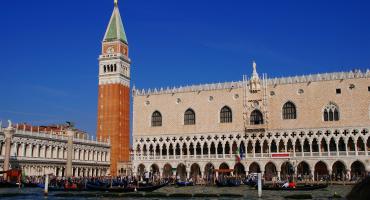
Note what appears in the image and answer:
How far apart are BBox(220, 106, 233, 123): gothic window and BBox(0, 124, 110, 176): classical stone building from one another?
21063 mm

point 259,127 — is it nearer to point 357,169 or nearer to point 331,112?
point 331,112

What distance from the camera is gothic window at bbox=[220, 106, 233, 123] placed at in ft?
169

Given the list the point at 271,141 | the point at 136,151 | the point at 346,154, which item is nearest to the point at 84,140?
the point at 136,151

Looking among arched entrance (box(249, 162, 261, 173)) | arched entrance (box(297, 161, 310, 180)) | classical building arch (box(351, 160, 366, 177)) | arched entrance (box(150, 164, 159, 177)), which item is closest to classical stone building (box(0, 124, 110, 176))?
arched entrance (box(150, 164, 159, 177))

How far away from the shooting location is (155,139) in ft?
181

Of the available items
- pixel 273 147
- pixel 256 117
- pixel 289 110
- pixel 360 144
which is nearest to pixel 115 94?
pixel 256 117

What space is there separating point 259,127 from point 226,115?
174 inches

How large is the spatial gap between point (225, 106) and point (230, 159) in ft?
19.7

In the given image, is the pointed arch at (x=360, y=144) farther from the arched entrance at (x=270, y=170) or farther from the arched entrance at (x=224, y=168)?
the arched entrance at (x=224, y=168)

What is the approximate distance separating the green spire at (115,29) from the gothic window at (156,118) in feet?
69.4

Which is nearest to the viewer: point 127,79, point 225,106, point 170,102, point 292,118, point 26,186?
point 26,186

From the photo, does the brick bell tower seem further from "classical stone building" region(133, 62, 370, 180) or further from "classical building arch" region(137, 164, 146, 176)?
"classical building arch" region(137, 164, 146, 176)

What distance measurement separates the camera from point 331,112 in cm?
4647

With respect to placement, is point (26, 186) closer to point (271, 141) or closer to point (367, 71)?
point (271, 141)
